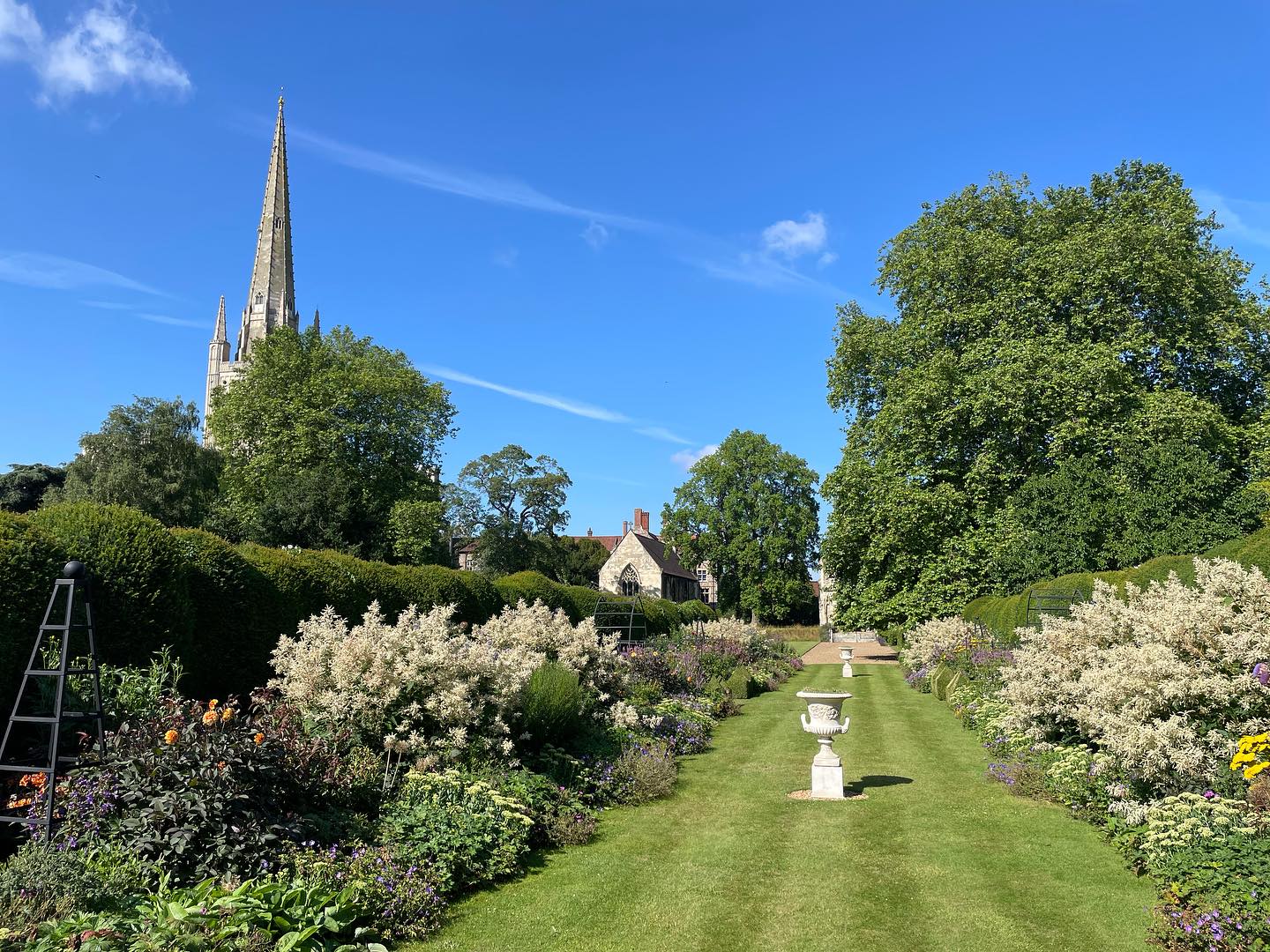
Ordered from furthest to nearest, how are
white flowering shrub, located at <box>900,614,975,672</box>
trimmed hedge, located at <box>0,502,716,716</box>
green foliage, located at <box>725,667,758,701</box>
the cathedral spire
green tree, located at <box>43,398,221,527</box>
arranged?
the cathedral spire → green tree, located at <box>43,398,221,527</box> → white flowering shrub, located at <box>900,614,975,672</box> → green foliage, located at <box>725,667,758,701</box> → trimmed hedge, located at <box>0,502,716,716</box>

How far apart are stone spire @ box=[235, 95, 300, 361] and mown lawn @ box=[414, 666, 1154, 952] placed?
6372cm

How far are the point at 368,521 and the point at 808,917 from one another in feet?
117

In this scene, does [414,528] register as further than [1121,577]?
Yes

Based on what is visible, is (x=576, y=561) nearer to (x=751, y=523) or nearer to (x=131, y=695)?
(x=751, y=523)

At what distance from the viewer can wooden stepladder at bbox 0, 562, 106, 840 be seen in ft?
19.1

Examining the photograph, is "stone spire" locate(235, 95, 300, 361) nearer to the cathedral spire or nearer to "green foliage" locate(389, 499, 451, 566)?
the cathedral spire

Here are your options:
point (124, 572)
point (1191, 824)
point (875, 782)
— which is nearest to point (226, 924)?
point (124, 572)

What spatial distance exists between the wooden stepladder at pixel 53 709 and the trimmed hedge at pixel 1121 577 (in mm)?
10738

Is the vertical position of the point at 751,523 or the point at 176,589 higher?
the point at 751,523

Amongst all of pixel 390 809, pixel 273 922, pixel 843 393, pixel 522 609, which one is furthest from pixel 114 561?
pixel 843 393

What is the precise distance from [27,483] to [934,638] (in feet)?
172

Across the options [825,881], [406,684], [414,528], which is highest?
[414,528]

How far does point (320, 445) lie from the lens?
39.1 meters

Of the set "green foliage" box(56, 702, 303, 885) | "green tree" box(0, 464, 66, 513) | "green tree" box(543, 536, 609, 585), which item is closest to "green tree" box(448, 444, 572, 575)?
"green tree" box(543, 536, 609, 585)
